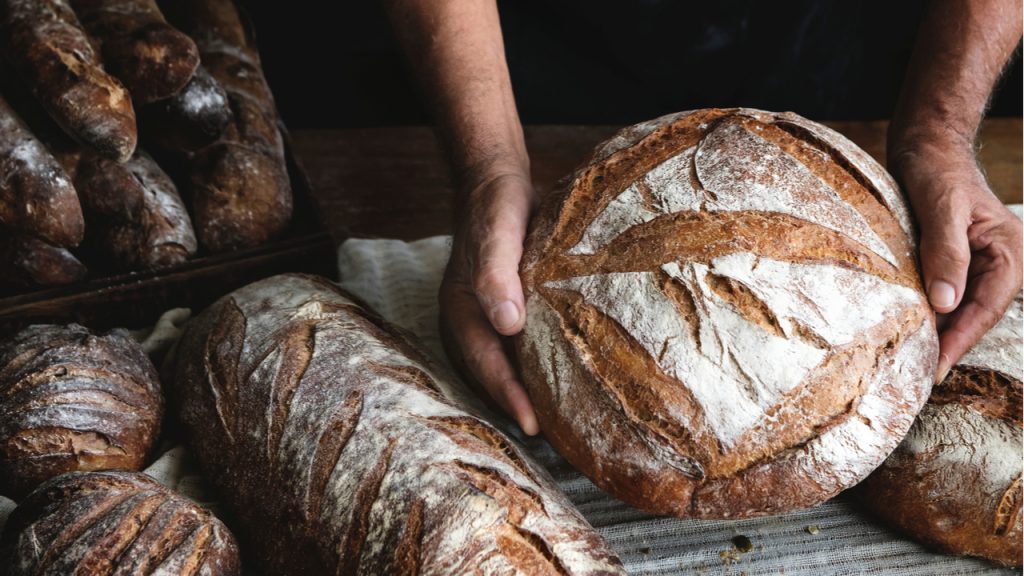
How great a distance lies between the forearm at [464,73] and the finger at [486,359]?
1.19 ft

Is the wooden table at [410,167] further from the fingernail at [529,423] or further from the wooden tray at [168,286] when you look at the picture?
the fingernail at [529,423]

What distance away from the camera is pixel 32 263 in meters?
→ 1.75

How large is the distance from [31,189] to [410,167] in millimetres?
1260

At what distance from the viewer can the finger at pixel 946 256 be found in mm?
1427

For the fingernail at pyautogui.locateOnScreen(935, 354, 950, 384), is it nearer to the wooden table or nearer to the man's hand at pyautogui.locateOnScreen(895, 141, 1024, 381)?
the man's hand at pyautogui.locateOnScreen(895, 141, 1024, 381)

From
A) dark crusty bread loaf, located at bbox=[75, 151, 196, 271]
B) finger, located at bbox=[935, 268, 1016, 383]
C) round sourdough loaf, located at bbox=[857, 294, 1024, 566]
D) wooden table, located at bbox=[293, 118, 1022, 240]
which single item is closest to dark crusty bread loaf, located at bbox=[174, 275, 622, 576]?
dark crusty bread loaf, located at bbox=[75, 151, 196, 271]

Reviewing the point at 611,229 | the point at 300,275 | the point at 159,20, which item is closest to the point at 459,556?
the point at 611,229

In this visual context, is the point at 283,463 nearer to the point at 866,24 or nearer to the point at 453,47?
the point at 453,47

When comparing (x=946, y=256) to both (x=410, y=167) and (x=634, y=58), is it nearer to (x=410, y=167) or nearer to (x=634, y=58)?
(x=634, y=58)

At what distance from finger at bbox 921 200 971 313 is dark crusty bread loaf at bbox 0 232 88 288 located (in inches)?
68.6

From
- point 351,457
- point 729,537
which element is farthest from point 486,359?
point 729,537

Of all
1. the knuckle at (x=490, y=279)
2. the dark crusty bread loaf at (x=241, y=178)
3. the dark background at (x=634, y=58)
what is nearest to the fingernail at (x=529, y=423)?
the knuckle at (x=490, y=279)

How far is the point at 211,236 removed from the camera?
195cm

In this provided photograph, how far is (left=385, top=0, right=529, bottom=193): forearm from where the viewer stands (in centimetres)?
190
